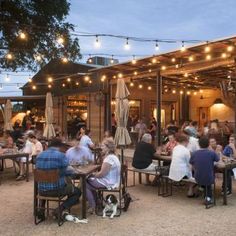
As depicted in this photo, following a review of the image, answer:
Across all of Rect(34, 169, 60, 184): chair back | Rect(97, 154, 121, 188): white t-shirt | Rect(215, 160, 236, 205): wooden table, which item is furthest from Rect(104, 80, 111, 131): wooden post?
Rect(34, 169, 60, 184): chair back

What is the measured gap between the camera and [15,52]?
16078 mm

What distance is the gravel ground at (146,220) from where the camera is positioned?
4758mm

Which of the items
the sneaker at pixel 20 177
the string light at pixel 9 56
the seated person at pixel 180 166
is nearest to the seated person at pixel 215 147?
the seated person at pixel 180 166

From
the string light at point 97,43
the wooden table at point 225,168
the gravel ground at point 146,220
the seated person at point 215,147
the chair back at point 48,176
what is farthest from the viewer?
the string light at point 97,43

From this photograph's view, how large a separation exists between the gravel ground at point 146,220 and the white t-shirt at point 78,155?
87 centimetres

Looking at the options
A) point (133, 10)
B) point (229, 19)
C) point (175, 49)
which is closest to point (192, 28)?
point (229, 19)

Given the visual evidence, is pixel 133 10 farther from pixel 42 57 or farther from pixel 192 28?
pixel 192 28

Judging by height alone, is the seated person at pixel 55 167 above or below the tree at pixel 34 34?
below

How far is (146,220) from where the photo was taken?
5223 millimetres

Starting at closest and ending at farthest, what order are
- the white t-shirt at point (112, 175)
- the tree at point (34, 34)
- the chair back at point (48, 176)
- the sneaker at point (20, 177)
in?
the chair back at point (48, 176) → the white t-shirt at point (112, 175) → the sneaker at point (20, 177) → the tree at point (34, 34)

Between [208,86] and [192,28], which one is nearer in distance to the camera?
[208,86]

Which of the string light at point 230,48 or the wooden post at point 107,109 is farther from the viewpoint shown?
the wooden post at point 107,109

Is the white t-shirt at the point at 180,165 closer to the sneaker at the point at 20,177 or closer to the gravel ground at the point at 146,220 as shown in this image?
the gravel ground at the point at 146,220

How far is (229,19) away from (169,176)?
14.3 meters
